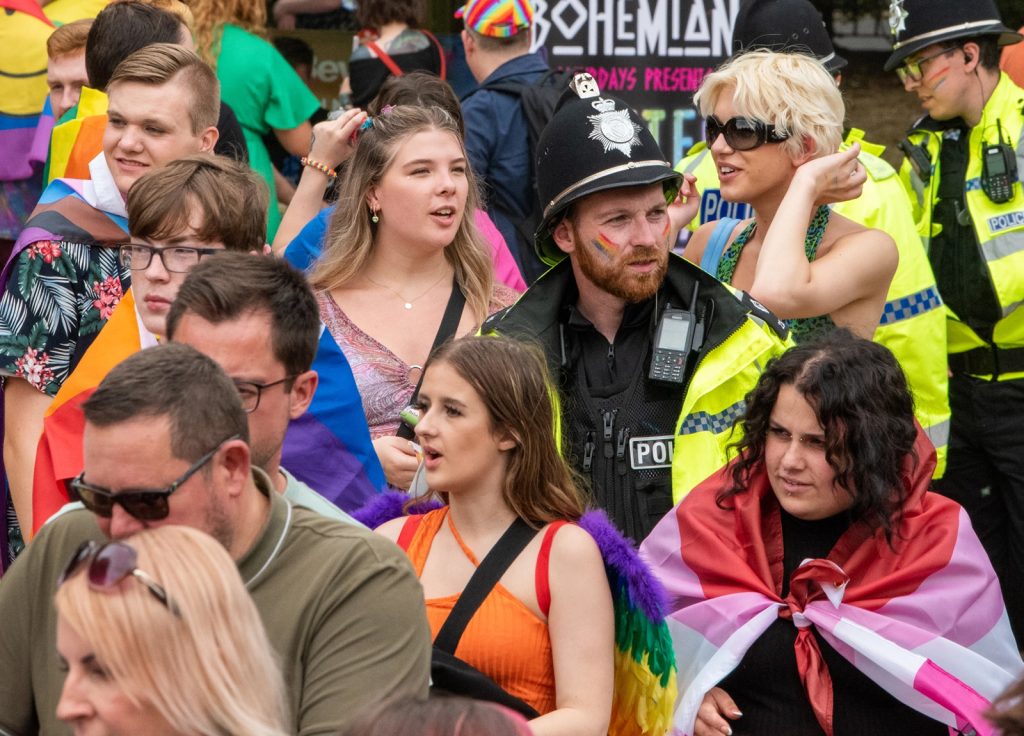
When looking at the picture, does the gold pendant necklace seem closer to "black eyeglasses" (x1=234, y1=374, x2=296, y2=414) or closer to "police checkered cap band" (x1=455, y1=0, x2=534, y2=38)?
"black eyeglasses" (x1=234, y1=374, x2=296, y2=414)

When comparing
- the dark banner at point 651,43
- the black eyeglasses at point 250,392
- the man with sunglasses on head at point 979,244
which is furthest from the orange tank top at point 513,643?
the dark banner at point 651,43

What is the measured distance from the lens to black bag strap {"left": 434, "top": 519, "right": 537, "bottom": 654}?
330 cm

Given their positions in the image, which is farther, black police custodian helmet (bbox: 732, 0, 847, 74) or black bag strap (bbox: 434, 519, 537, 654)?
black police custodian helmet (bbox: 732, 0, 847, 74)

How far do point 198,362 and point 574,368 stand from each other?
1.49 metres

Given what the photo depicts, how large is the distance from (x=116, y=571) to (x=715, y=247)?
302cm

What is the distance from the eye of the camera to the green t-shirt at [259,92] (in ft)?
21.5

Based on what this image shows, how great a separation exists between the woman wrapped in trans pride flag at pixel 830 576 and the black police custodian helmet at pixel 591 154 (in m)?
0.66

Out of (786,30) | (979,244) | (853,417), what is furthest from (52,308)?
(979,244)

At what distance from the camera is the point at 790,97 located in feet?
15.1

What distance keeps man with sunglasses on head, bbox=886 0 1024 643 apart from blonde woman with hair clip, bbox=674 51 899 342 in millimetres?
1240

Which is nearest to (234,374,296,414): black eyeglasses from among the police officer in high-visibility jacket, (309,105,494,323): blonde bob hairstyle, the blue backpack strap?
(309,105,494,323): blonde bob hairstyle

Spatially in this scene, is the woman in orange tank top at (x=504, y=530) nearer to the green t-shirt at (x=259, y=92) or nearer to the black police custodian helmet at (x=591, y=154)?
the black police custodian helmet at (x=591, y=154)

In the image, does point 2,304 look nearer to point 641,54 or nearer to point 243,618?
point 243,618

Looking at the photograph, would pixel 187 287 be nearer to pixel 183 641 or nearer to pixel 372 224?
pixel 183 641
